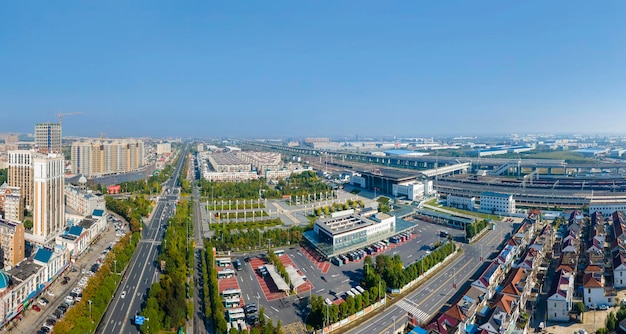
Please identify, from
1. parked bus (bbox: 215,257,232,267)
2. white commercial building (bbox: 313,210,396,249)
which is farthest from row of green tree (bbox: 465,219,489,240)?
parked bus (bbox: 215,257,232,267)

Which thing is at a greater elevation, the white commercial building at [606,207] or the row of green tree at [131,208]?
the white commercial building at [606,207]

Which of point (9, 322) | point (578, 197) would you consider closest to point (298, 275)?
point (9, 322)

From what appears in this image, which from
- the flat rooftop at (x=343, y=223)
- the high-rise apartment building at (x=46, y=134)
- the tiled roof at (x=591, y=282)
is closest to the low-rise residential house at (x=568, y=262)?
the tiled roof at (x=591, y=282)

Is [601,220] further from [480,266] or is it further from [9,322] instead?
[9,322]

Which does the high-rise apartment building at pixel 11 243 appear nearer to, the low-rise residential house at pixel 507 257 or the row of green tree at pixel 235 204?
the row of green tree at pixel 235 204

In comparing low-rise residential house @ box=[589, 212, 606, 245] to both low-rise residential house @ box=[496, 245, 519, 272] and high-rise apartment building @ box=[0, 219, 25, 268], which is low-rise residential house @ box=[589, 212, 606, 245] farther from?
high-rise apartment building @ box=[0, 219, 25, 268]
